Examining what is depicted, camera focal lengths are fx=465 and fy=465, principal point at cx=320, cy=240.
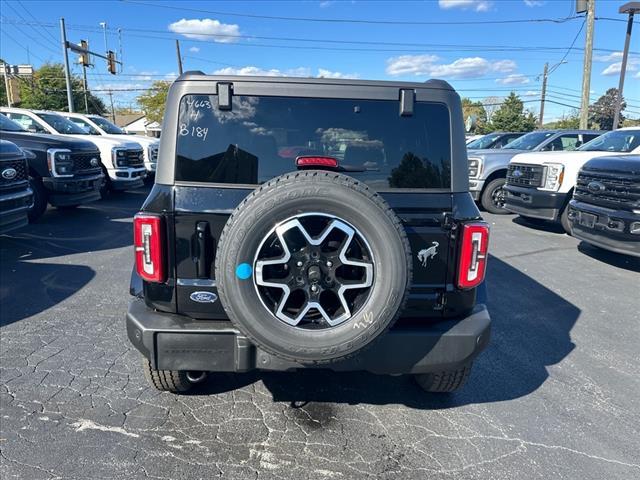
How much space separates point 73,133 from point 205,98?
10.1 metres

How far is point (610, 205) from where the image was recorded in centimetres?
617

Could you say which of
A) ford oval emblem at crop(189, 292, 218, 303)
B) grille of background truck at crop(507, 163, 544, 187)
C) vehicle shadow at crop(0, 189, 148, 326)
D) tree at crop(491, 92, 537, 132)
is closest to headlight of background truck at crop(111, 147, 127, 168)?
vehicle shadow at crop(0, 189, 148, 326)

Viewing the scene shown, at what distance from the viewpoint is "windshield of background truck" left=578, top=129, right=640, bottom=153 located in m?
7.68

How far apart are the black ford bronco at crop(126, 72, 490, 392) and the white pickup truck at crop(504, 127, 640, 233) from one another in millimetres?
6478

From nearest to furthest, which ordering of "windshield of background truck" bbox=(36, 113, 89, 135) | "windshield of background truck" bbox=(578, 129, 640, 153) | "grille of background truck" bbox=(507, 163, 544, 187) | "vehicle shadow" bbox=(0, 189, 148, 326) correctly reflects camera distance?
"vehicle shadow" bbox=(0, 189, 148, 326), "windshield of background truck" bbox=(578, 129, 640, 153), "grille of background truck" bbox=(507, 163, 544, 187), "windshield of background truck" bbox=(36, 113, 89, 135)

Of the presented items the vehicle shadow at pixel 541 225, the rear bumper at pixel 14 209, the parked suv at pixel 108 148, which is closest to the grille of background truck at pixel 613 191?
the vehicle shadow at pixel 541 225

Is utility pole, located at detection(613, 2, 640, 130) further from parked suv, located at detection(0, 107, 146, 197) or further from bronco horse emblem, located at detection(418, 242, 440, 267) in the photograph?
bronco horse emblem, located at detection(418, 242, 440, 267)

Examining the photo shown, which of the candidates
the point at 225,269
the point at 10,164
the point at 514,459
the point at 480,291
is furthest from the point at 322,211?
the point at 10,164

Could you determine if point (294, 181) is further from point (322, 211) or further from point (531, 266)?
point (531, 266)

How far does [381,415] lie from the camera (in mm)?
2932

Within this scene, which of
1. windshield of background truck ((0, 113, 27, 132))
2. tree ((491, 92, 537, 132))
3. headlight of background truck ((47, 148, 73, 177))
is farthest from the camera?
tree ((491, 92, 537, 132))

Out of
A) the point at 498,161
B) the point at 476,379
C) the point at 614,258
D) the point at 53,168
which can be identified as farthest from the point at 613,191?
Result: the point at 53,168

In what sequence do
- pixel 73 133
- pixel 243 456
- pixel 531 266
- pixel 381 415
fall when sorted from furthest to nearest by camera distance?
pixel 73 133, pixel 531 266, pixel 381 415, pixel 243 456

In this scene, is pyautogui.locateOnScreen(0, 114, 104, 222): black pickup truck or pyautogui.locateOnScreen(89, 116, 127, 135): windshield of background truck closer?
pyautogui.locateOnScreen(0, 114, 104, 222): black pickup truck
